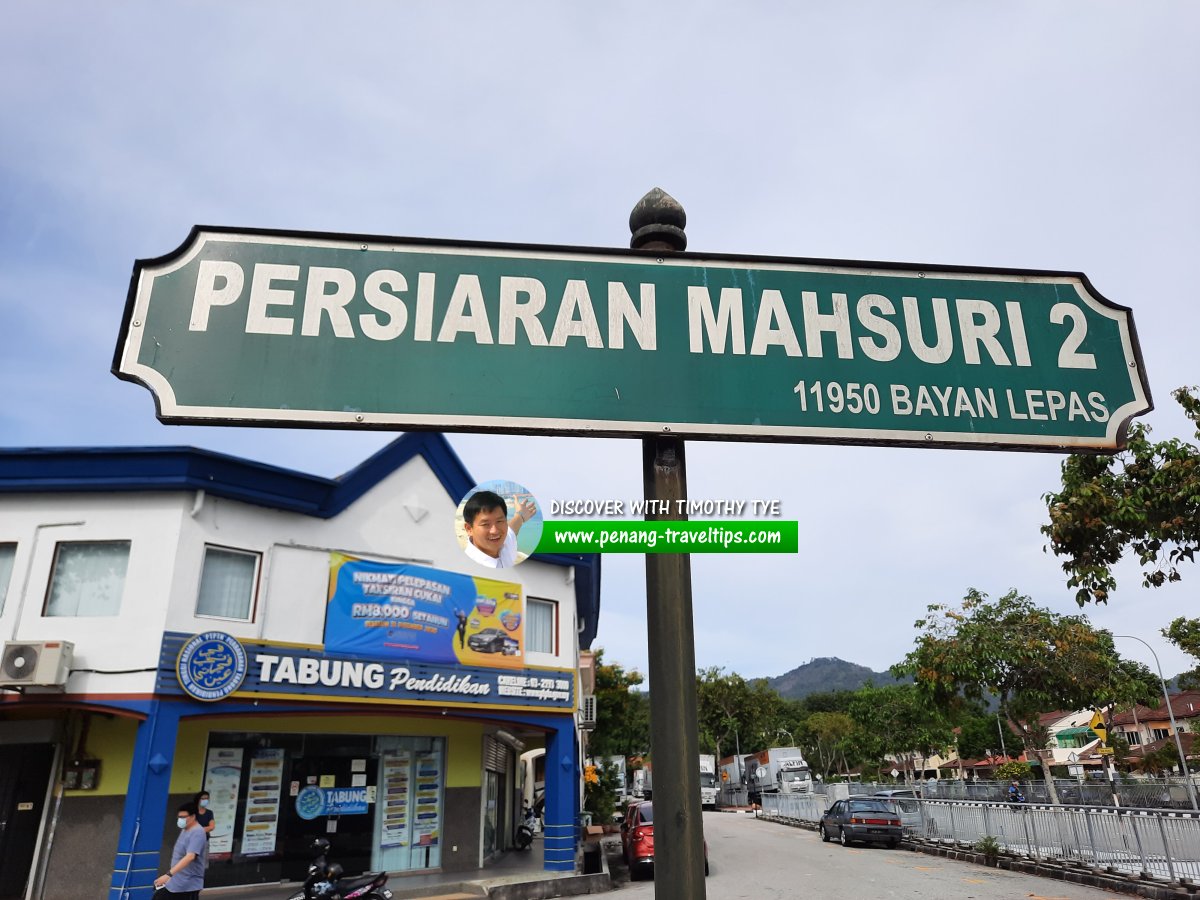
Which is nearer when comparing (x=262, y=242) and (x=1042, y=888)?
(x=262, y=242)

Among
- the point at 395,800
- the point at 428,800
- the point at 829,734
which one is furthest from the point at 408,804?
the point at 829,734

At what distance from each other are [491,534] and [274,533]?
47.4 feet

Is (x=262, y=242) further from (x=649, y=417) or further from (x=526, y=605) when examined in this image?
(x=526, y=605)

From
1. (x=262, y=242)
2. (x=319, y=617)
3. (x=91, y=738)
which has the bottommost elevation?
(x=91, y=738)

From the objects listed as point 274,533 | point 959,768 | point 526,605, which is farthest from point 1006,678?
point 959,768

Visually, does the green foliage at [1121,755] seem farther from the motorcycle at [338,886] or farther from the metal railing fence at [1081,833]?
the motorcycle at [338,886]

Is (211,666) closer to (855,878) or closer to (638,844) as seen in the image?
(638,844)

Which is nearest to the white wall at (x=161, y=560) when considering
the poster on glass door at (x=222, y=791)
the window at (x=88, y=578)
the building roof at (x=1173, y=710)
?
the window at (x=88, y=578)

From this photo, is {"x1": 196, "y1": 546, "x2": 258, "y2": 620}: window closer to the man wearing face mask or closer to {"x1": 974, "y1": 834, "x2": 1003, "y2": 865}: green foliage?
the man wearing face mask

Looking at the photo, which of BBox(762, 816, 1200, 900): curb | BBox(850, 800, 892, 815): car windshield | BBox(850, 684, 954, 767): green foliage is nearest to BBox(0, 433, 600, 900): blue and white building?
BBox(762, 816, 1200, 900): curb

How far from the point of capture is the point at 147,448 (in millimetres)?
14359

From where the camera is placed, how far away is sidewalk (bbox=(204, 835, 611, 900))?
14.4 metres

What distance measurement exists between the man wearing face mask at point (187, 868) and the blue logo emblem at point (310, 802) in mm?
6029

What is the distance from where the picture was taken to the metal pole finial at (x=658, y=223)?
2.53m
